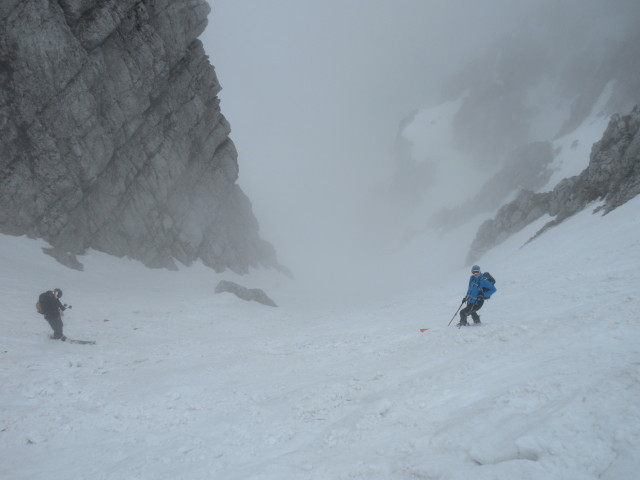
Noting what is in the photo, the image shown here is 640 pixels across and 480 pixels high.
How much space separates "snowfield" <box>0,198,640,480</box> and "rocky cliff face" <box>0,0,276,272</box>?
20.1m

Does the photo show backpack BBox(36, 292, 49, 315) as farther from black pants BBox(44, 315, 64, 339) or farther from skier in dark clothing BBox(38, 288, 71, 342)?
black pants BBox(44, 315, 64, 339)

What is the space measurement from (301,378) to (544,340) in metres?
6.17

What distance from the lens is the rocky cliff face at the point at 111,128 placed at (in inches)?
1177

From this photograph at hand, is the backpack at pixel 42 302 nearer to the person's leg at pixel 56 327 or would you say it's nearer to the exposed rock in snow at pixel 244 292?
the person's leg at pixel 56 327

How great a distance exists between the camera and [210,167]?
49344 millimetres

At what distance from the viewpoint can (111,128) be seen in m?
35.7

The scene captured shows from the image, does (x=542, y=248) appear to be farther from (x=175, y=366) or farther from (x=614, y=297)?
(x=175, y=366)

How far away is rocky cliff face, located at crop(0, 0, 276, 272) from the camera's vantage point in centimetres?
2991

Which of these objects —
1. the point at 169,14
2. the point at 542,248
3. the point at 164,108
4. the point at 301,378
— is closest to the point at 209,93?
the point at 164,108

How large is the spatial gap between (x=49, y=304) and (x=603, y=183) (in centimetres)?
4682

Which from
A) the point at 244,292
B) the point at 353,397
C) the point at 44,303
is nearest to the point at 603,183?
the point at 244,292

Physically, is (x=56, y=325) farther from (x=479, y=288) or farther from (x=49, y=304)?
(x=479, y=288)

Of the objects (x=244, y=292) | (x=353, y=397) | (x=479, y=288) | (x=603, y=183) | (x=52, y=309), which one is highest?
(x=603, y=183)

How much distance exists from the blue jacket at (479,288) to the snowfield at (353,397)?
1.44m
